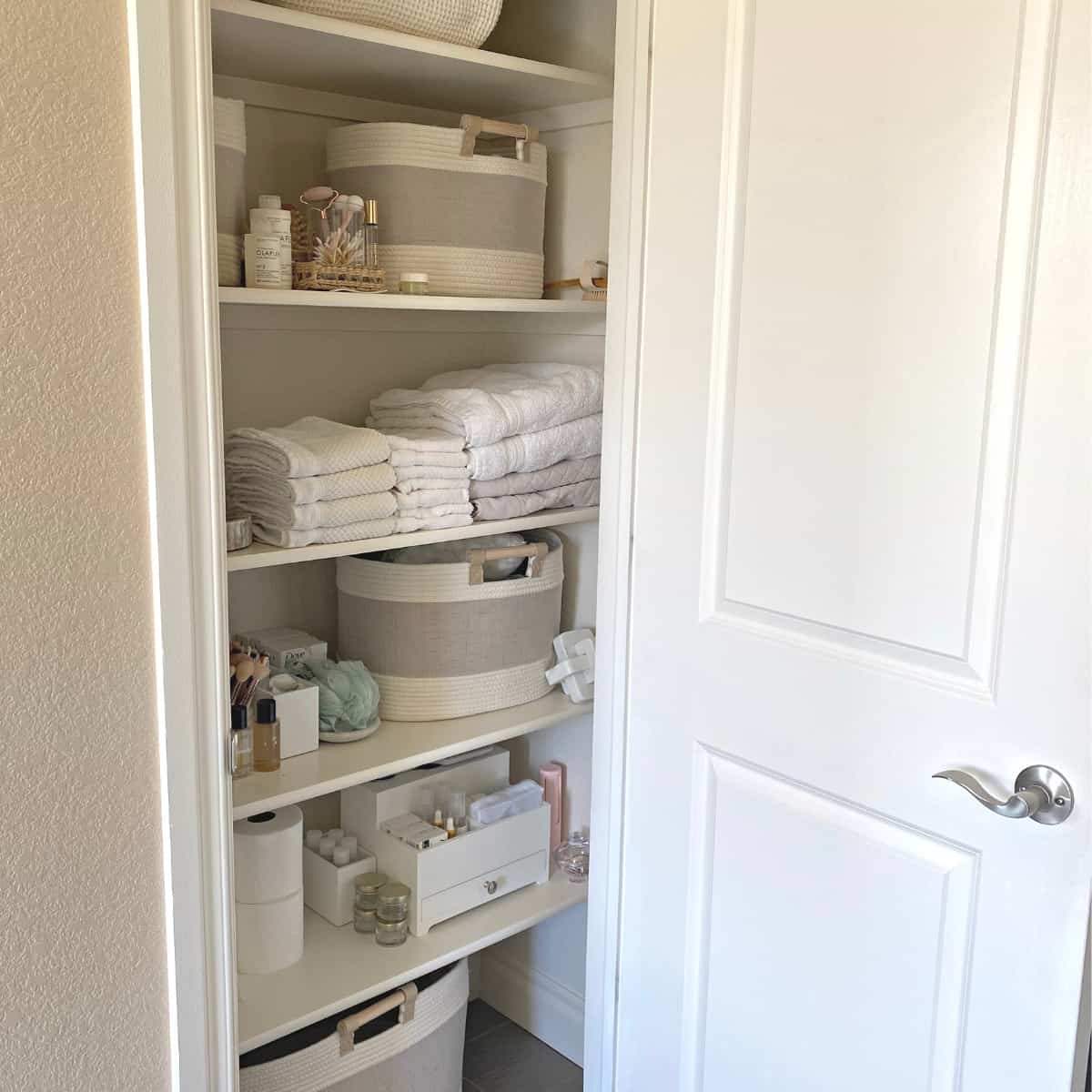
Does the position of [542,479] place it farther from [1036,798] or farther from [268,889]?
[1036,798]

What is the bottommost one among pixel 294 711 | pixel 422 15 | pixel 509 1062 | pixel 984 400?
pixel 509 1062

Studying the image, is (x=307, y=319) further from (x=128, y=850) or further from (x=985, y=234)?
(x=985, y=234)

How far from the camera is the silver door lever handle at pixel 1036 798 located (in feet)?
3.88

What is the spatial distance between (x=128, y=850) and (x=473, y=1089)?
1.11 metres

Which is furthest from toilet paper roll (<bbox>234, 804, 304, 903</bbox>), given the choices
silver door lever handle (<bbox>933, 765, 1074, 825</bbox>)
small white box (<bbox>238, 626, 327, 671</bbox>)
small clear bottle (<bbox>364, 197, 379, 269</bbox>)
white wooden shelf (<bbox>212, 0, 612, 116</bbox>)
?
white wooden shelf (<bbox>212, 0, 612, 116</bbox>)

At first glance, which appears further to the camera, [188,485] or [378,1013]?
[378,1013]

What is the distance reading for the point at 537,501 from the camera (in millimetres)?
1890

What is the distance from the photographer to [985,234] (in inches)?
47.3

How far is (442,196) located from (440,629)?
68 cm

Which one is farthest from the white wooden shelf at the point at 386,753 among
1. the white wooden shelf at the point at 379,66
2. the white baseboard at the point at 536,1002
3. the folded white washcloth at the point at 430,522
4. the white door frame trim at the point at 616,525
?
the white wooden shelf at the point at 379,66

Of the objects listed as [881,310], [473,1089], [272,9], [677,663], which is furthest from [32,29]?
[473,1089]

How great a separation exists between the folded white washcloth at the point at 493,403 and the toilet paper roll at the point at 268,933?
0.74 m

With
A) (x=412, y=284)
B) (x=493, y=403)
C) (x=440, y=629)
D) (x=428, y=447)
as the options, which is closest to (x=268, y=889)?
(x=440, y=629)

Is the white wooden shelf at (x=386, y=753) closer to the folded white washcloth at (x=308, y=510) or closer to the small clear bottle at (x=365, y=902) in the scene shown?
the small clear bottle at (x=365, y=902)
